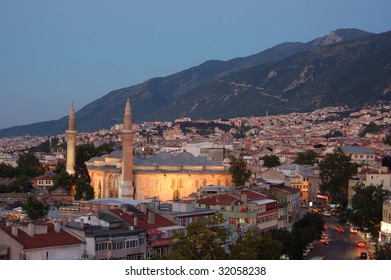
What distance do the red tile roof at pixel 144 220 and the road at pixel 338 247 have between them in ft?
17.0

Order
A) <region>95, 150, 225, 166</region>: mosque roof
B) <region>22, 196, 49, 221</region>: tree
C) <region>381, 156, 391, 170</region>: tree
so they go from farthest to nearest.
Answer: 1. <region>381, 156, 391, 170</region>: tree
2. <region>95, 150, 225, 166</region>: mosque roof
3. <region>22, 196, 49, 221</region>: tree

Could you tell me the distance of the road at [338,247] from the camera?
78.8ft

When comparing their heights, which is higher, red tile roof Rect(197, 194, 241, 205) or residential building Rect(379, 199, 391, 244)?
red tile roof Rect(197, 194, 241, 205)

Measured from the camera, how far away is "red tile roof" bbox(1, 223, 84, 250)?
14727mm

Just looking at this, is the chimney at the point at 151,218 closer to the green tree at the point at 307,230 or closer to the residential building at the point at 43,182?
the green tree at the point at 307,230

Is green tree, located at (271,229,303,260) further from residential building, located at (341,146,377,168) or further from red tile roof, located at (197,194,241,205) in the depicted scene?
residential building, located at (341,146,377,168)

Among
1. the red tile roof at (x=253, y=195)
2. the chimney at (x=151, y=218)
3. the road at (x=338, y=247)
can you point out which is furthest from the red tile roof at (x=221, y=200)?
the chimney at (x=151, y=218)

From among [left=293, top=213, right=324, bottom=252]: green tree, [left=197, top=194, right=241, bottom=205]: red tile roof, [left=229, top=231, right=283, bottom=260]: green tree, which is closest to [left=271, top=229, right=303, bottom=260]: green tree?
[left=293, top=213, right=324, bottom=252]: green tree

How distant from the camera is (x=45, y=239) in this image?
50.1ft

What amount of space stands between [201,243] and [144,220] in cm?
592

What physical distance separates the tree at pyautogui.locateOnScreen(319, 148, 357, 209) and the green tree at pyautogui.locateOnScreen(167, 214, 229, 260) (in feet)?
92.6

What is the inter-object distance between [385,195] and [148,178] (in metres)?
11.6

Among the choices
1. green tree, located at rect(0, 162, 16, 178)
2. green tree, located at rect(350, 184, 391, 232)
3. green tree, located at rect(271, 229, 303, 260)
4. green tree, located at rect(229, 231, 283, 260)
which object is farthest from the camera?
green tree, located at rect(0, 162, 16, 178)
